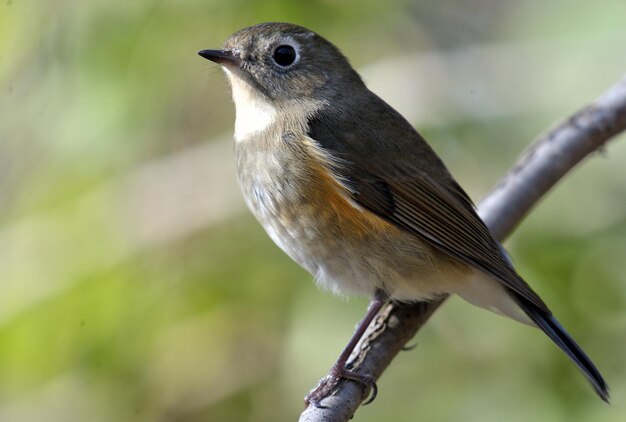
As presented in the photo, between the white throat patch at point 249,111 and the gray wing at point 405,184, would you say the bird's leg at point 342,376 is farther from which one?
the white throat patch at point 249,111

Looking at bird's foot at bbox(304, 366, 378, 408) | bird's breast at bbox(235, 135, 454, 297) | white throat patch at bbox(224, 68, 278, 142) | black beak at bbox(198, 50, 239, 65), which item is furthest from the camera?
white throat patch at bbox(224, 68, 278, 142)

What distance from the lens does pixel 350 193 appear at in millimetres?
3342

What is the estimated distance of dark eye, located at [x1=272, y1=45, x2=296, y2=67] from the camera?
3.57 meters

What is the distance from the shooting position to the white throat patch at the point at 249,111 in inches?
138

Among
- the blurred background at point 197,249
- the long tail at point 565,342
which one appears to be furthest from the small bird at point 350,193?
the blurred background at point 197,249

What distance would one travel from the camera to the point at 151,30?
3.69 m

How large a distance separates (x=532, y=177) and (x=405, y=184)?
0.43 m

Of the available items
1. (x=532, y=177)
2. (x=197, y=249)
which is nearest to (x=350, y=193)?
(x=532, y=177)

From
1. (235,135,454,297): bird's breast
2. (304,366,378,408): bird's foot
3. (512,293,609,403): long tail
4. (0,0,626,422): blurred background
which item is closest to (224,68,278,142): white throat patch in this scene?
(235,135,454,297): bird's breast

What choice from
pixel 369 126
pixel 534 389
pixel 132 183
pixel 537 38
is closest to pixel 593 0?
pixel 537 38

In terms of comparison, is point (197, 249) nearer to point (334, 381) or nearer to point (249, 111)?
point (249, 111)

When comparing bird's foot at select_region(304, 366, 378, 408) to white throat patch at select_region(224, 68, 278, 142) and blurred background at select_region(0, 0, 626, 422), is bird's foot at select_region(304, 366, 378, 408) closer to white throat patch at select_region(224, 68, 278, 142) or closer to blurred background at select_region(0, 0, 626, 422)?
blurred background at select_region(0, 0, 626, 422)

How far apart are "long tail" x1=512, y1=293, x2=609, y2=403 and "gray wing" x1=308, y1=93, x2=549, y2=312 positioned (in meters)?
0.05

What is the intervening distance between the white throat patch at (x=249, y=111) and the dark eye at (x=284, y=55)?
0.14m
